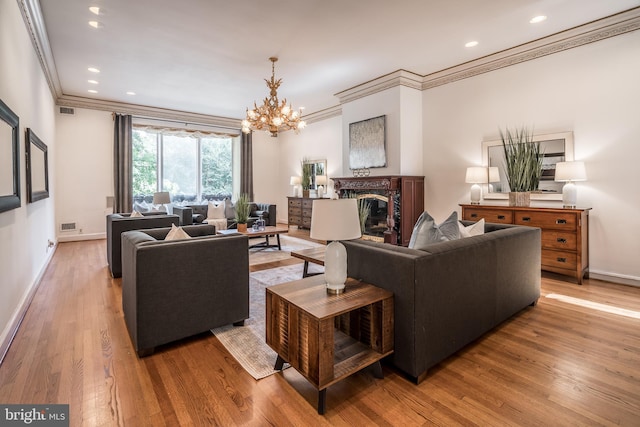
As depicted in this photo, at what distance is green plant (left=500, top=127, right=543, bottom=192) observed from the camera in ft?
13.8

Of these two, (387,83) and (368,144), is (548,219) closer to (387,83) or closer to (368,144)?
(368,144)

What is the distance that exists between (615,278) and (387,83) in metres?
4.26

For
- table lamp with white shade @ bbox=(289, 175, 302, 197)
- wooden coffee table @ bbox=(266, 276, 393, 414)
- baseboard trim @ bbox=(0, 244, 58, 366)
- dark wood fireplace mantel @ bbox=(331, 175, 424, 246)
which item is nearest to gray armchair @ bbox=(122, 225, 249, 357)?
wooden coffee table @ bbox=(266, 276, 393, 414)

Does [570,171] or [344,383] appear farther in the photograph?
[570,171]

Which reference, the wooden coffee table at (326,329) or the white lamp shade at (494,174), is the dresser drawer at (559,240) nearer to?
the white lamp shade at (494,174)

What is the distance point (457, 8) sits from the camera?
3.46 m

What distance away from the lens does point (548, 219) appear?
3.79 metres

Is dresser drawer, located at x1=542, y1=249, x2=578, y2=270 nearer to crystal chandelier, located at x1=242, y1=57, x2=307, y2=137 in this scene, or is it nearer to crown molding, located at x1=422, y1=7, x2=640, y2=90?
crown molding, located at x1=422, y1=7, x2=640, y2=90

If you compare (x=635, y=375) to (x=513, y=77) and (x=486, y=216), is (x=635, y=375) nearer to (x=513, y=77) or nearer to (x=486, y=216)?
(x=486, y=216)

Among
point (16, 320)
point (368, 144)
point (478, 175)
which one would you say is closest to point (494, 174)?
point (478, 175)

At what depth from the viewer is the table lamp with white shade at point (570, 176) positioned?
3.71 meters

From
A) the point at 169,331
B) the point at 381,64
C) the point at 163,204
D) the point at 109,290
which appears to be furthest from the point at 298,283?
the point at 163,204

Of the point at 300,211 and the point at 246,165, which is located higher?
the point at 246,165

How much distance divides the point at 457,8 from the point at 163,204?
668cm
